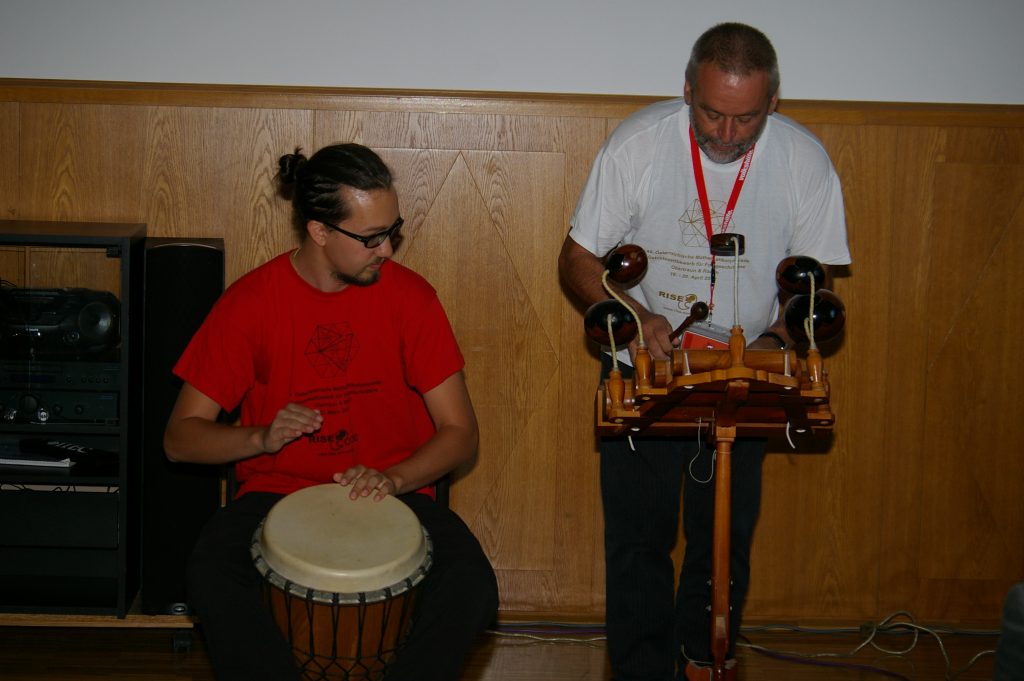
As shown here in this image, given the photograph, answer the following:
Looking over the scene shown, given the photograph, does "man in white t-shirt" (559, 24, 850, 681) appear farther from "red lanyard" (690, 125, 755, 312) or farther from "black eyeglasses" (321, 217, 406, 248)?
"black eyeglasses" (321, 217, 406, 248)

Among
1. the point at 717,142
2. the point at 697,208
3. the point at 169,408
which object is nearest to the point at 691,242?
the point at 697,208

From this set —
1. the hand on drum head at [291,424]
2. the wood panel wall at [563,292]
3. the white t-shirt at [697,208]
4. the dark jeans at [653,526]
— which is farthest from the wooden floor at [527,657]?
the white t-shirt at [697,208]

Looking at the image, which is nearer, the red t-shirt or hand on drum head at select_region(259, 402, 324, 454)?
hand on drum head at select_region(259, 402, 324, 454)

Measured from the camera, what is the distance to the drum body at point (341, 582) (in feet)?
7.27

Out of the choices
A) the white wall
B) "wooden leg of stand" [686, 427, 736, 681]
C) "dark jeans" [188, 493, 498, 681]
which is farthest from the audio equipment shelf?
"wooden leg of stand" [686, 427, 736, 681]

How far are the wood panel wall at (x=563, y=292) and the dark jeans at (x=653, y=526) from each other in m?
0.60

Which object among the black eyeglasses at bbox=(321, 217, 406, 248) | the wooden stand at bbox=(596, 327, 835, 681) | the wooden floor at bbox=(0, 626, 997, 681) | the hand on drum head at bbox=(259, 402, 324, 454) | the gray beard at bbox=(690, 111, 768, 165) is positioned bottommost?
the wooden floor at bbox=(0, 626, 997, 681)

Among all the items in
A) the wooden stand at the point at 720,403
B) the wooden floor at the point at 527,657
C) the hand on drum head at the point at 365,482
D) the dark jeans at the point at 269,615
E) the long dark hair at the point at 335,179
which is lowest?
the wooden floor at the point at 527,657

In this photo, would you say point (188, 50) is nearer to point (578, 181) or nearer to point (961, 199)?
point (578, 181)

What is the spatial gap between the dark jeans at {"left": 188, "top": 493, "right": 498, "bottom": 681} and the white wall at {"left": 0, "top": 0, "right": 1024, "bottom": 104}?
1516 millimetres

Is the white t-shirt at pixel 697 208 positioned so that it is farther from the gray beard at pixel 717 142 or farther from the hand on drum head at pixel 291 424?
the hand on drum head at pixel 291 424

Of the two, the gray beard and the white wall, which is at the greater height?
the white wall

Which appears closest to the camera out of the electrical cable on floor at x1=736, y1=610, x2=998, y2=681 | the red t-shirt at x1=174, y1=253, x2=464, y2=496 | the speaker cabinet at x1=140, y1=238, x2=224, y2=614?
the red t-shirt at x1=174, y1=253, x2=464, y2=496

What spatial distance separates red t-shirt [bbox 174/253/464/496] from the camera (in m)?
2.64
